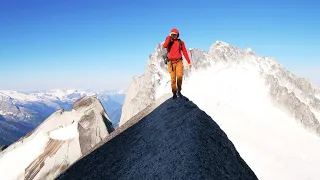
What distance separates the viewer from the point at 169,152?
14.2 meters

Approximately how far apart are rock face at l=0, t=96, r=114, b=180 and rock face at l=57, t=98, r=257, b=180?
6188 mm

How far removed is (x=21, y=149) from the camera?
30531mm

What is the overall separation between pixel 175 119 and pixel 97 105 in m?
21.6

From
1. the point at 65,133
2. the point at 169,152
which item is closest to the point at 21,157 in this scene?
the point at 65,133

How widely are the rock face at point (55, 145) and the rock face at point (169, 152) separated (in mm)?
6188

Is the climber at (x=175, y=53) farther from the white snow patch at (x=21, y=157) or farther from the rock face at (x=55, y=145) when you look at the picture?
the white snow patch at (x=21, y=157)

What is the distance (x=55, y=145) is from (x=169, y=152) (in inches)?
704

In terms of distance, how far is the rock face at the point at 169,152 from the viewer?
42.5ft

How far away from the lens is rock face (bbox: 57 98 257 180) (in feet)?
42.5

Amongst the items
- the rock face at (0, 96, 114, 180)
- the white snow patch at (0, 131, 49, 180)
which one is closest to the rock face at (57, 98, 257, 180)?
the rock face at (0, 96, 114, 180)

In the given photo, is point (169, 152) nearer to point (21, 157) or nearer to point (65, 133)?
point (65, 133)

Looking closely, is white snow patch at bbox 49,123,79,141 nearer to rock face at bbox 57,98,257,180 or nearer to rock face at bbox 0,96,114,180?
rock face at bbox 0,96,114,180

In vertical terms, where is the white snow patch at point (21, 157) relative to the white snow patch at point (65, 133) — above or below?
below

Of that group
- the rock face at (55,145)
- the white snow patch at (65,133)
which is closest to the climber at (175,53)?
the rock face at (55,145)
